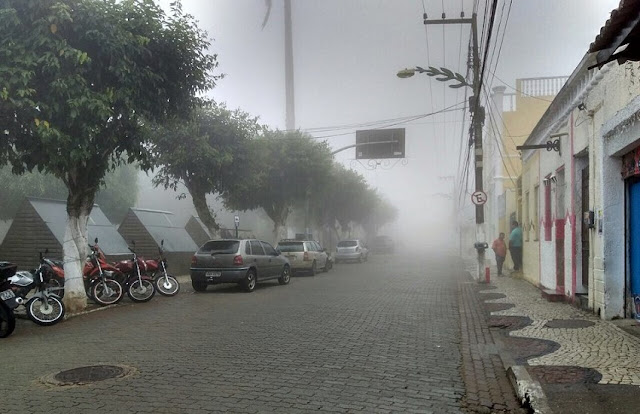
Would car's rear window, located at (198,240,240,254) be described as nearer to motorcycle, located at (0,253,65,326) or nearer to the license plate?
motorcycle, located at (0,253,65,326)

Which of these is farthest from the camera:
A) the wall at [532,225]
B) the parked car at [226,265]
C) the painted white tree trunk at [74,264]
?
the wall at [532,225]

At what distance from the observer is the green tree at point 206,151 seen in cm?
1942

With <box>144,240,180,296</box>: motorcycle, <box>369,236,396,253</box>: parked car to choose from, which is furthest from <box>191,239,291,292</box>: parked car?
<box>369,236,396,253</box>: parked car

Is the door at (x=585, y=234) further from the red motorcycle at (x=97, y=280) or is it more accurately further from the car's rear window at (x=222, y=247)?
the red motorcycle at (x=97, y=280)

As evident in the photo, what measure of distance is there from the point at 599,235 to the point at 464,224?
150ft

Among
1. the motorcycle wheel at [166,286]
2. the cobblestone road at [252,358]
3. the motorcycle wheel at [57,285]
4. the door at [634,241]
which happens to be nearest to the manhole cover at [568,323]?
the door at [634,241]

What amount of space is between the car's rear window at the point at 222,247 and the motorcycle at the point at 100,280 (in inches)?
133

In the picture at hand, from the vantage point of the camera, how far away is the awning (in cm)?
379

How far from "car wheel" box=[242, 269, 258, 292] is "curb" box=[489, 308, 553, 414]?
9.68 metres

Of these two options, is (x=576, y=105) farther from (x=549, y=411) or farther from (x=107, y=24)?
(x=107, y=24)

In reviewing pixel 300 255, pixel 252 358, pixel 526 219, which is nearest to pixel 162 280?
pixel 252 358

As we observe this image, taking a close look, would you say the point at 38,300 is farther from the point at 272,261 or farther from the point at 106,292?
the point at 272,261

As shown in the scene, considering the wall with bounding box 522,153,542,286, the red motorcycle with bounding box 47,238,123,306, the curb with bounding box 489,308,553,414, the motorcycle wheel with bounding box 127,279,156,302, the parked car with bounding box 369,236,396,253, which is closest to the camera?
the curb with bounding box 489,308,553,414

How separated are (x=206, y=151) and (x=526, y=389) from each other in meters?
15.5
